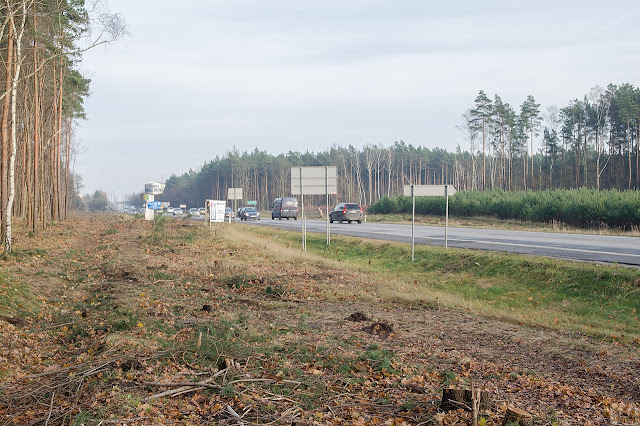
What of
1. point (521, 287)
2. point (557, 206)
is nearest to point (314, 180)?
point (521, 287)

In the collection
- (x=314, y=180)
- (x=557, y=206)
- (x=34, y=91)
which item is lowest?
(x=557, y=206)

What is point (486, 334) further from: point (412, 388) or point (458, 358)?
point (412, 388)

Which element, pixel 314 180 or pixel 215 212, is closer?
pixel 314 180

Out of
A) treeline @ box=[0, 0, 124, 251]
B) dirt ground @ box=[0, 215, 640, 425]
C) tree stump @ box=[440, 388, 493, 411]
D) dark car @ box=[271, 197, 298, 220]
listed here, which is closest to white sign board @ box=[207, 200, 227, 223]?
treeline @ box=[0, 0, 124, 251]

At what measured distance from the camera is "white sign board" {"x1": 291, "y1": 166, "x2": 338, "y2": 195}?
2480cm

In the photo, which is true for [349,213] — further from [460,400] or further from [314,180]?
[460,400]

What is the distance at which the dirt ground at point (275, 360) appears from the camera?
5809 millimetres

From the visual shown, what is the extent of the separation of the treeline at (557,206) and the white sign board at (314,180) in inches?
780

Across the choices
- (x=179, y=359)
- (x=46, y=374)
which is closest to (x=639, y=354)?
(x=179, y=359)

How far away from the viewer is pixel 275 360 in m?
7.57

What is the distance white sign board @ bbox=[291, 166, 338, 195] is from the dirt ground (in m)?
11.1

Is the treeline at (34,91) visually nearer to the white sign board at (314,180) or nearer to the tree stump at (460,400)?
the white sign board at (314,180)

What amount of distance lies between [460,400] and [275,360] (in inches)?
110

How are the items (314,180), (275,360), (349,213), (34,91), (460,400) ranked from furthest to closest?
1. (349,213)
2. (34,91)
3. (314,180)
4. (275,360)
5. (460,400)
